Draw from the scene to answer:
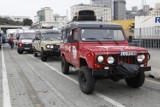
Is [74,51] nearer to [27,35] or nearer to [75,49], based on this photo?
[75,49]

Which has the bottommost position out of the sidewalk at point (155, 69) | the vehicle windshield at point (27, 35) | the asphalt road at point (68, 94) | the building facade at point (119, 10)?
the asphalt road at point (68, 94)

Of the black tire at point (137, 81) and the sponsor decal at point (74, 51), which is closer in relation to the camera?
the black tire at point (137, 81)

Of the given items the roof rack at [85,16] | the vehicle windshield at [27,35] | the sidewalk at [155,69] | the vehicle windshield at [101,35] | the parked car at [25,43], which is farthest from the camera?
the vehicle windshield at [27,35]

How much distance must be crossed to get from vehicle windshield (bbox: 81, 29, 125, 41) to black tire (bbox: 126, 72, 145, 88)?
1.44 metres

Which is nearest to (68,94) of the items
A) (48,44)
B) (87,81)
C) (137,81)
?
(87,81)

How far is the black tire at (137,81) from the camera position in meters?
9.10

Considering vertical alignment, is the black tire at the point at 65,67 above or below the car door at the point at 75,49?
below

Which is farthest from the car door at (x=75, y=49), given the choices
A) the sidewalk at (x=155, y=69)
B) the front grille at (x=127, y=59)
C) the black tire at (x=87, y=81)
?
the sidewalk at (x=155, y=69)

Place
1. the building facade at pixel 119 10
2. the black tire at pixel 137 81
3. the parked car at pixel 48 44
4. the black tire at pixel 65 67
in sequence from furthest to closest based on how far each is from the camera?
the building facade at pixel 119 10
the parked car at pixel 48 44
the black tire at pixel 65 67
the black tire at pixel 137 81

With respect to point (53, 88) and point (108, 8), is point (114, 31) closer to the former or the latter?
point (53, 88)

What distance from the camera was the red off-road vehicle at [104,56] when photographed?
8156mm

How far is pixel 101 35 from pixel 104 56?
1.95 metres

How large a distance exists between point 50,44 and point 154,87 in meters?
9.38

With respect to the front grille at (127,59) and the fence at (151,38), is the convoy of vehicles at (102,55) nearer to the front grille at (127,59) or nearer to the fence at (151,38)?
the front grille at (127,59)
